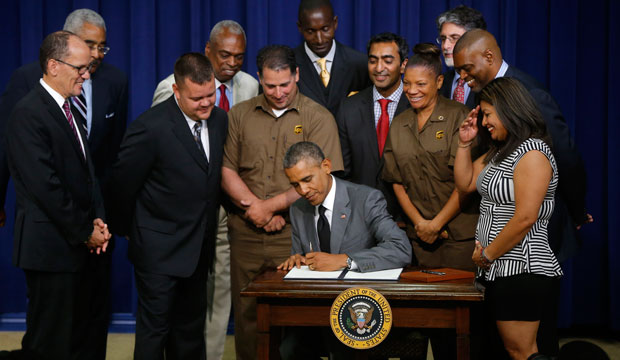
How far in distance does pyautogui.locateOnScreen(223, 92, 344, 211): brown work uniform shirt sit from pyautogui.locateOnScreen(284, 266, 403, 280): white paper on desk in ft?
2.90

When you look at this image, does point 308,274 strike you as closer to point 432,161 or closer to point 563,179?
point 432,161

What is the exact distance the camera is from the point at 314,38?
4113mm

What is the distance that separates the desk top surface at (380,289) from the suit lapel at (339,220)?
461mm

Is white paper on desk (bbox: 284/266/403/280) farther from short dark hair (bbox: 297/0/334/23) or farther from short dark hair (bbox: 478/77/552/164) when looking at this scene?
short dark hair (bbox: 297/0/334/23)

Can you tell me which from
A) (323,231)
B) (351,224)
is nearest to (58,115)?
(323,231)

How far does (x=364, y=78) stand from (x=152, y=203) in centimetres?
150

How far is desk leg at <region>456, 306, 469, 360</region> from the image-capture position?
2619 mm

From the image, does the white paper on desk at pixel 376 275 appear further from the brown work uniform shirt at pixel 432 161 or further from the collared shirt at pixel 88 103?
the collared shirt at pixel 88 103

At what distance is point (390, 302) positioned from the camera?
8.79 ft

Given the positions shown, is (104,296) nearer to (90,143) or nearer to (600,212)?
(90,143)

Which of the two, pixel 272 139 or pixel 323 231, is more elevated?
pixel 272 139

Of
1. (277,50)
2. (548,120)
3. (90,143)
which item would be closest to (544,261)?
(548,120)

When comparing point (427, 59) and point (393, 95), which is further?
point (393, 95)

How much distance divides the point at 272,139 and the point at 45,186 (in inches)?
46.0
